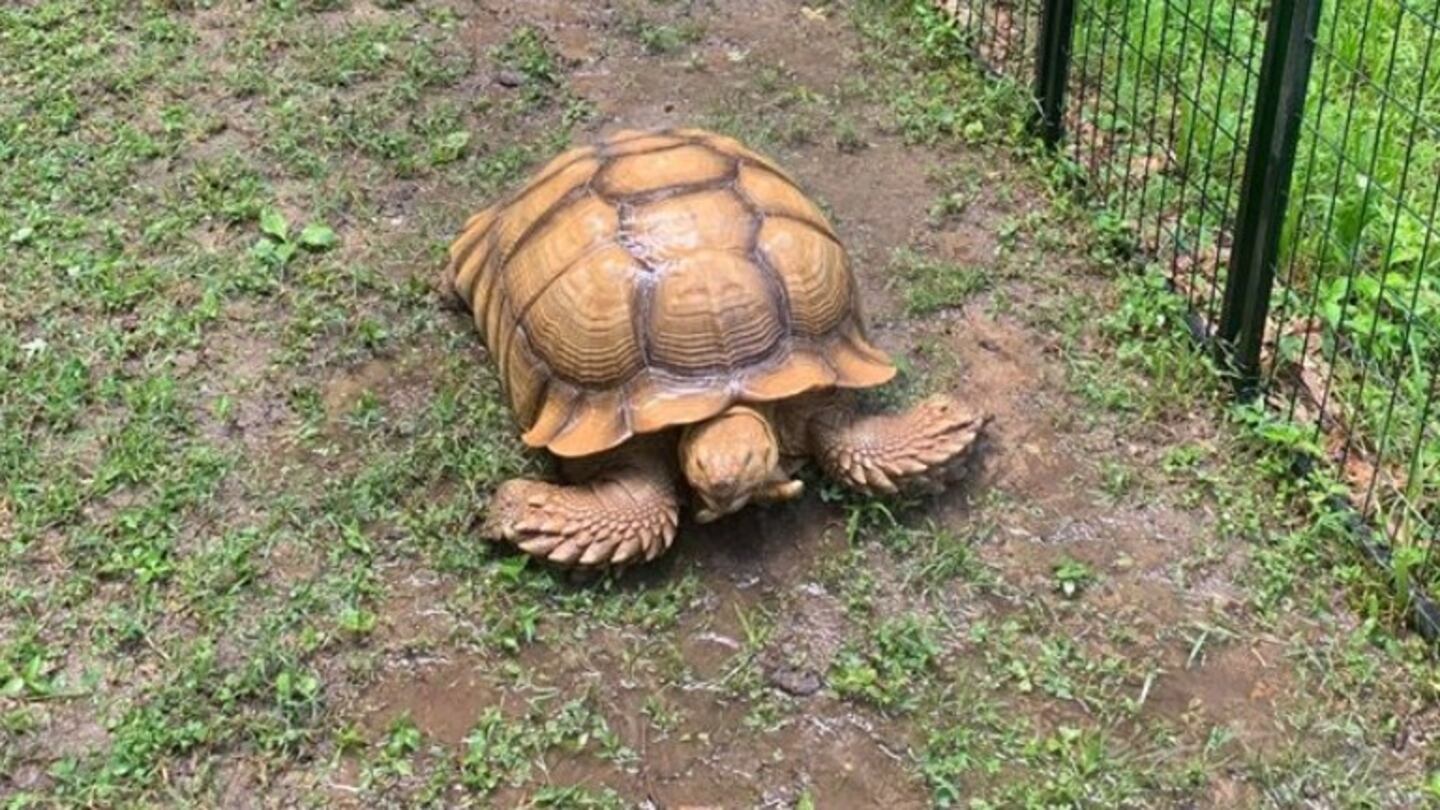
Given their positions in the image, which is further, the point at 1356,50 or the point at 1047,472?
the point at 1356,50

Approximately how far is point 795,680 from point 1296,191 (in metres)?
2.33

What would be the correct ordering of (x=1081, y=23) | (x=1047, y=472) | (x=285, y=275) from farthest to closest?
(x=1081, y=23) < (x=285, y=275) < (x=1047, y=472)

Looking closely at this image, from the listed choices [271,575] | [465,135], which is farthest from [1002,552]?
[465,135]

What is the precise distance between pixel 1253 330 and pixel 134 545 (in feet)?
8.89

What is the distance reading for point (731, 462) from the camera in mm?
3512

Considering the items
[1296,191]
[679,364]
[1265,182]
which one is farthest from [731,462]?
[1296,191]

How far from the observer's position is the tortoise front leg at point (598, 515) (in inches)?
139

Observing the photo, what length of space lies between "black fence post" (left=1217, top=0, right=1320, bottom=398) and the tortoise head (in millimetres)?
1284

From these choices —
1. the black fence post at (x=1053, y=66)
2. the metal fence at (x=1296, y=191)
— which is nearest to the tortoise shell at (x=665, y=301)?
the metal fence at (x=1296, y=191)

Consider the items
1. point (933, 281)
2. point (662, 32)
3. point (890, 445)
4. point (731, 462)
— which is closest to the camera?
point (731, 462)

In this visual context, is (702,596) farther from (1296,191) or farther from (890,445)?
(1296,191)

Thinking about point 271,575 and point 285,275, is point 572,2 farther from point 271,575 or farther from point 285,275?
point 271,575

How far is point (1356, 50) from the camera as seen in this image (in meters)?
5.18

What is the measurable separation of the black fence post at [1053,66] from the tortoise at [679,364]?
146 centimetres
